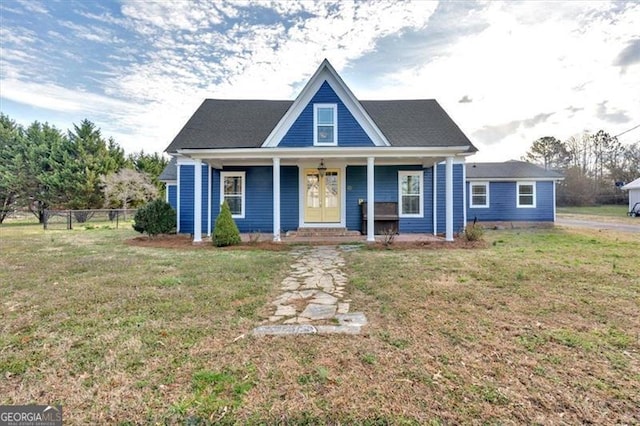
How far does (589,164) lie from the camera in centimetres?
3828

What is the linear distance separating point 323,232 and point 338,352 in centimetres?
899

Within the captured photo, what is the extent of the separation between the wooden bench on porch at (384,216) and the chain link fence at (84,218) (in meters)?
14.1

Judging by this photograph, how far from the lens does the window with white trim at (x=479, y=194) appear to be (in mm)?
17125

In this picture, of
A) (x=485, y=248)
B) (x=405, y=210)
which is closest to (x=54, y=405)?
(x=485, y=248)

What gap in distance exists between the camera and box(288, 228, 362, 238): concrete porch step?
1155 cm

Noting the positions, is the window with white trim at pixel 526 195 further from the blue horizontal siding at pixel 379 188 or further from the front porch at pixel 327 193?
the blue horizontal siding at pixel 379 188

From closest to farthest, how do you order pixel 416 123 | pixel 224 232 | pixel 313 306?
pixel 313 306 → pixel 224 232 → pixel 416 123

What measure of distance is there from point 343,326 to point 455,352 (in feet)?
3.71

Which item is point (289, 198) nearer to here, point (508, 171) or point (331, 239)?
point (331, 239)

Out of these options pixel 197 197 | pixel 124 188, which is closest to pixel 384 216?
pixel 197 197

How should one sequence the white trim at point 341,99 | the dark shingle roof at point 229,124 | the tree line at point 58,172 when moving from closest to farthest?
the white trim at point 341,99
the dark shingle roof at point 229,124
the tree line at point 58,172

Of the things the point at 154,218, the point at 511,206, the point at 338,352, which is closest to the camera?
the point at 338,352

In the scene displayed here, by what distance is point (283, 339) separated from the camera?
3.06m

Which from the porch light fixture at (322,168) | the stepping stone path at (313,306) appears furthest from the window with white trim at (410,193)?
the stepping stone path at (313,306)
